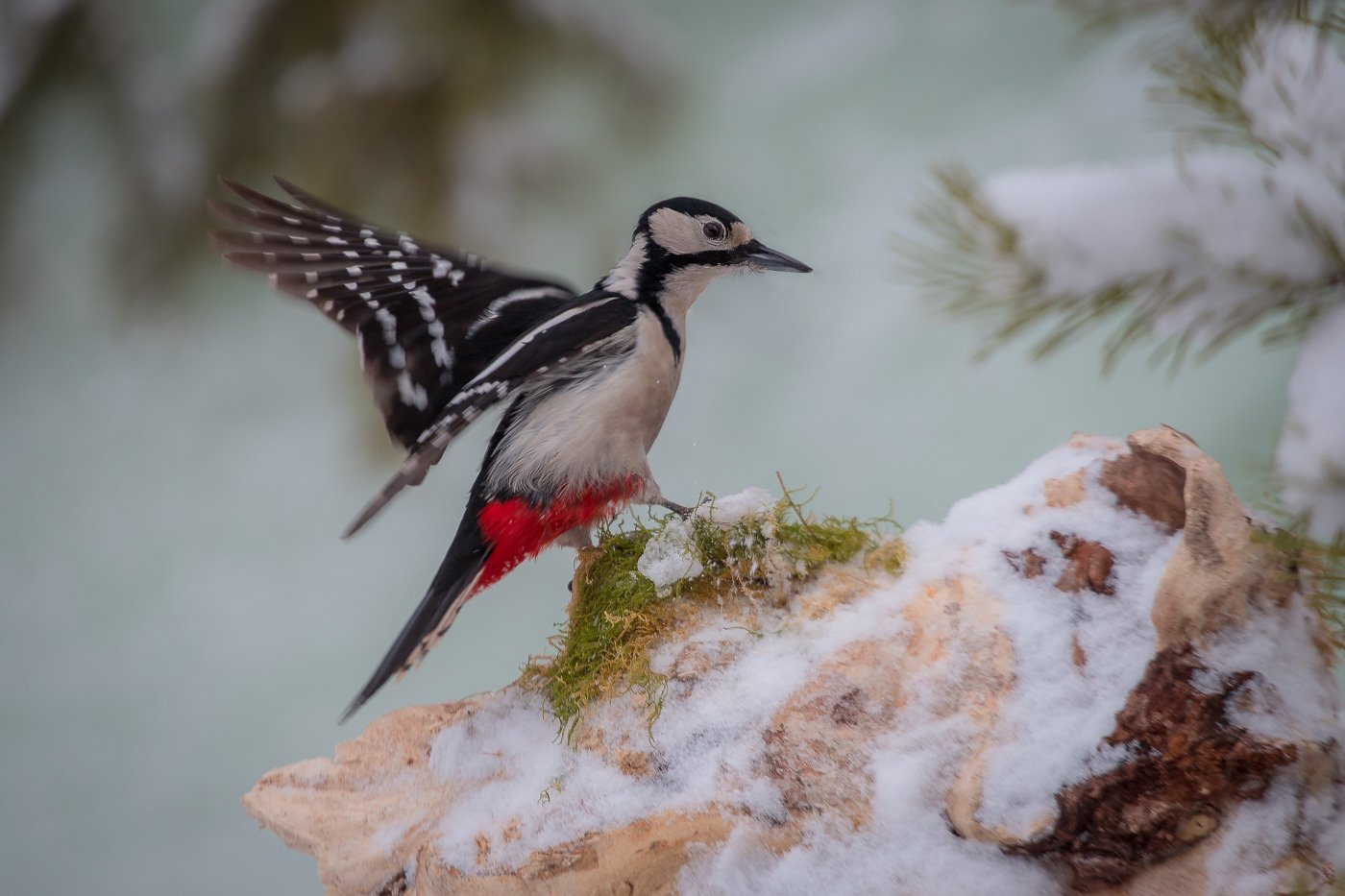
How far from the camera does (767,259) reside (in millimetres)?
1419

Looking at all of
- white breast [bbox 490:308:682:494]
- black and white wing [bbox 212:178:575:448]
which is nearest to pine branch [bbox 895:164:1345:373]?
white breast [bbox 490:308:682:494]

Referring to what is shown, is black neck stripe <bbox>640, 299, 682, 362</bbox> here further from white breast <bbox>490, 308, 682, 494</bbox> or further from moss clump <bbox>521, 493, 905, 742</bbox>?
moss clump <bbox>521, 493, 905, 742</bbox>

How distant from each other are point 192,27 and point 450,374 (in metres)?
1.11

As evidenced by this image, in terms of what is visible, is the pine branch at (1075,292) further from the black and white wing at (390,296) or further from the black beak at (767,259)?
the black and white wing at (390,296)

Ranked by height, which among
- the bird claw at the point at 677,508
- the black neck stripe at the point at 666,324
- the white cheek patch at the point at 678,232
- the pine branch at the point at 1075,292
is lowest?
the bird claw at the point at 677,508

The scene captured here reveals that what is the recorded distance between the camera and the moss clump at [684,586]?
3.85 feet

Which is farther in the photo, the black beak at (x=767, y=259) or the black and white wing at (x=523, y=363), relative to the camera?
the black beak at (x=767, y=259)

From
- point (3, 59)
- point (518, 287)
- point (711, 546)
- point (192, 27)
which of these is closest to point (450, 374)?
point (518, 287)

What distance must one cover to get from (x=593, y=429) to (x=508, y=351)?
0.15 meters

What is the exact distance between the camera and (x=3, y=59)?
6.63 ft

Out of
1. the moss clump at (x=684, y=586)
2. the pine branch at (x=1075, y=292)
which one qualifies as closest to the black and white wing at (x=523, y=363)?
the moss clump at (x=684, y=586)

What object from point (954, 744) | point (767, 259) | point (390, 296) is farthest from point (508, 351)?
point (954, 744)

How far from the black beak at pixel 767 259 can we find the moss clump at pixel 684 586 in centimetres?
34

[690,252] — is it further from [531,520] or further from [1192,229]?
[1192,229]
